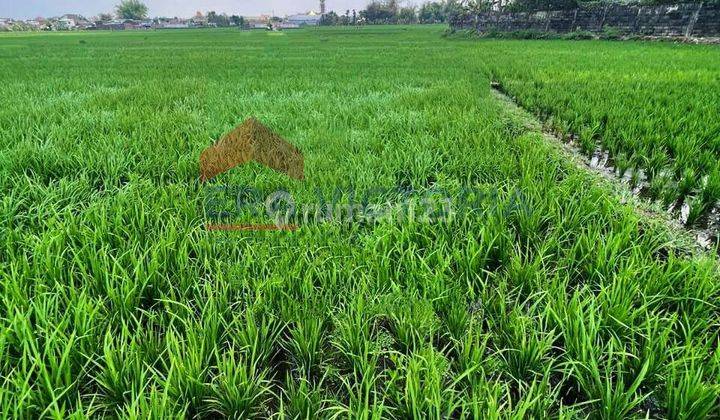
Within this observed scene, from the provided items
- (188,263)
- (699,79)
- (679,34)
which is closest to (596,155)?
(188,263)

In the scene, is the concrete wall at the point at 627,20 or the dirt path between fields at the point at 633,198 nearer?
the dirt path between fields at the point at 633,198

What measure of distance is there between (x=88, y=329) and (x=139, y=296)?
24 cm

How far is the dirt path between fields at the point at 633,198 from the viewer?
2189 millimetres

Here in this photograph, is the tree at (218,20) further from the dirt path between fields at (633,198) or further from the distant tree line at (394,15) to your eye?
the dirt path between fields at (633,198)

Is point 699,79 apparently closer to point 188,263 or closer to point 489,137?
point 489,137

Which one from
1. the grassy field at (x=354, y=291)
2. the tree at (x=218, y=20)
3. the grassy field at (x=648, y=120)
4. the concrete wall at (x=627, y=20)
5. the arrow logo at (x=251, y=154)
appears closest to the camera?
the grassy field at (x=354, y=291)

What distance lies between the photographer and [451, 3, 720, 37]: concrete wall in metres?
15.4

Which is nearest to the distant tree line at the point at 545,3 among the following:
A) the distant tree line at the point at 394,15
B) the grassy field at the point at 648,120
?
the grassy field at the point at 648,120

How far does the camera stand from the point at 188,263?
1.78 m

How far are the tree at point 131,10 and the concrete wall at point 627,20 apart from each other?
101272 millimetres

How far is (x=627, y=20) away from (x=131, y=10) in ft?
373

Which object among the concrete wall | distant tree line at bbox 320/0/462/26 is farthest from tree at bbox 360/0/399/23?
the concrete wall

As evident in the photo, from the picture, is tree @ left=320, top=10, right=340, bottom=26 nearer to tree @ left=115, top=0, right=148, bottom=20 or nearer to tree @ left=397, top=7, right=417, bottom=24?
tree @ left=397, top=7, right=417, bottom=24

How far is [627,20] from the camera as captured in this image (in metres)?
19.4
